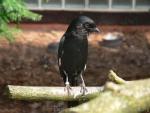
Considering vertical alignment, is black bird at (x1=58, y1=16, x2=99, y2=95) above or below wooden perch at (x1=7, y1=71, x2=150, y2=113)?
below

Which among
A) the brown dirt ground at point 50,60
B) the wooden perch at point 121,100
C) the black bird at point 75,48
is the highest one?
the wooden perch at point 121,100

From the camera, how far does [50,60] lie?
33.6 ft

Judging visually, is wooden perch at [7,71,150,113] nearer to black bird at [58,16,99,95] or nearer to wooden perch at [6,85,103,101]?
wooden perch at [6,85,103,101]

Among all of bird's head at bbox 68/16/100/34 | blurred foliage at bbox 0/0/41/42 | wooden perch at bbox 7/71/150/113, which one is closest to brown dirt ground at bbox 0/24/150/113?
blurred foliage at bbox 0/0/41/42

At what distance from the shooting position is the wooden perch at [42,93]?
4.18 meters

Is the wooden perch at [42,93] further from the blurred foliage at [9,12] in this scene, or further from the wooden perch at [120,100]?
the blurred foliage at [9,12]

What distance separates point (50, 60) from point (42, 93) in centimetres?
598

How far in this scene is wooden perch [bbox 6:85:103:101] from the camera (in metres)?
4.18

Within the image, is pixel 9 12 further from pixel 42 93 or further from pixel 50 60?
pixel 42 93

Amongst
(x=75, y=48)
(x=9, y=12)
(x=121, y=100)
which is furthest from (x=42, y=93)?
(x=9, y=12)

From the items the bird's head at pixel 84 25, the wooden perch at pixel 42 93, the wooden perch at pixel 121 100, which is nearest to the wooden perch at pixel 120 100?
the wooden perch at pixel 121 100

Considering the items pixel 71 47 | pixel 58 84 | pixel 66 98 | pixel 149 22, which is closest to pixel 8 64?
pixel 58 84

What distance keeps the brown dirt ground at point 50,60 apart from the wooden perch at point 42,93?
378 cm

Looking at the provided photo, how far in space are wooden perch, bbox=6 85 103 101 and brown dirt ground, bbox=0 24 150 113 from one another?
149 inches
